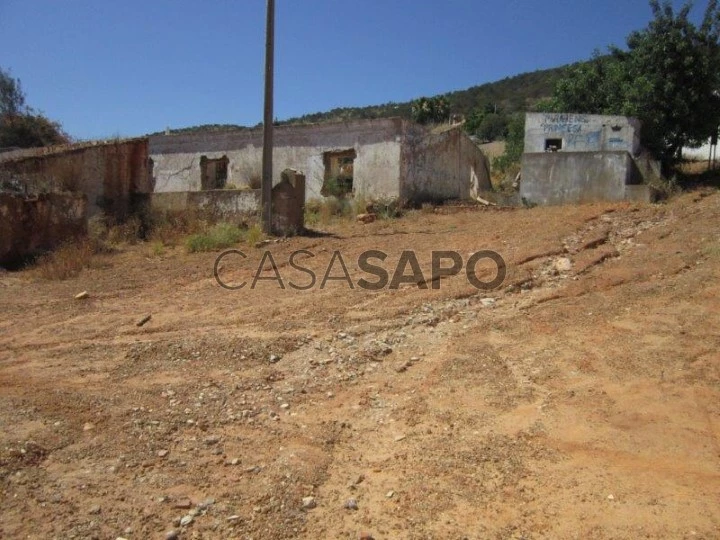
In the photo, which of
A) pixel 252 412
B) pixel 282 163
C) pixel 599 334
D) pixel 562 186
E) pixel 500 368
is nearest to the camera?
pixel 252 412

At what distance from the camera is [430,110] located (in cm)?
4047

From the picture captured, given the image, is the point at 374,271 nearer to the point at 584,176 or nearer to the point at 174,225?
the point at 174,225

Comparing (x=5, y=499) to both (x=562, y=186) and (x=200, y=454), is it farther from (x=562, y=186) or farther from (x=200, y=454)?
(x=562, y=186)

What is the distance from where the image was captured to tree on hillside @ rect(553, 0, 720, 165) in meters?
18.5

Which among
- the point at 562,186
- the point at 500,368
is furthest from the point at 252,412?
the point at 562,186

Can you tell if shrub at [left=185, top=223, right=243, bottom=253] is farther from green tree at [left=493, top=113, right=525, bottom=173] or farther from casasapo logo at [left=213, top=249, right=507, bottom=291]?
green tree at [left=493, top=113, right=525, bottom=173]

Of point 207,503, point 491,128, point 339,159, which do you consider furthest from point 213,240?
point 491,128

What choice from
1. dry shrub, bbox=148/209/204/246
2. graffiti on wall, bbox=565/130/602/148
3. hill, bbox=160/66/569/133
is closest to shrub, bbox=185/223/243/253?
dry shrub, bbox=148/209/204/246

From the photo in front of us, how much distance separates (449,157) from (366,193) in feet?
13.1

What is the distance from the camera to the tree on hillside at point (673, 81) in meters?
18.5

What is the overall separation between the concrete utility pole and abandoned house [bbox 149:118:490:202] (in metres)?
5.04

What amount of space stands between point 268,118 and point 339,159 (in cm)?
591

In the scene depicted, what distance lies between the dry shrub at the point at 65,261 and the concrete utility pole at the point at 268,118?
11.6ft

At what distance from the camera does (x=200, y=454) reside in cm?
362
